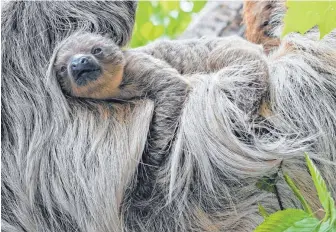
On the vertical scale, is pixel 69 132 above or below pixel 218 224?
above

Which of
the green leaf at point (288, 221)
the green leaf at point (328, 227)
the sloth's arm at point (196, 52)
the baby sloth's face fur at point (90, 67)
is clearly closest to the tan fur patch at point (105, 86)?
the baby sloth's face fur at point (90, 67)

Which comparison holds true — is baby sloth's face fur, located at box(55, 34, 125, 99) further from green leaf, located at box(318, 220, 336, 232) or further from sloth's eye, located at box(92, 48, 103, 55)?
green leaf, located at box(318, 220, 336, 232)

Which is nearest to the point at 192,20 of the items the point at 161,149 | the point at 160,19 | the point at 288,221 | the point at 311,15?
the point at 160,19

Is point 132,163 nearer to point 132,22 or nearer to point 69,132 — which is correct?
point 69,132

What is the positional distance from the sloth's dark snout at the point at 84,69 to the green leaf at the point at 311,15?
1315 mm

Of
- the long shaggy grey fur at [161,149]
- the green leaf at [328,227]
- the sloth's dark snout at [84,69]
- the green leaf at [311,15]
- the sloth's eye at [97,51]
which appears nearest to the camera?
the green leaf at [328,227]

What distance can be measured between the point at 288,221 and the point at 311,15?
3.31 ft

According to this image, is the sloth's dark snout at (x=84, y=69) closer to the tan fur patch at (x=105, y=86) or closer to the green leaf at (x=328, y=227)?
the tan fur patch at (x=105, y=86)

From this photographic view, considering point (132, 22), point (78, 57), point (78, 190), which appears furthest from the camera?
point (132, 22)

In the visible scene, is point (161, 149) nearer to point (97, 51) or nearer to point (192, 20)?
point (97, 51)

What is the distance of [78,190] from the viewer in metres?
3.47

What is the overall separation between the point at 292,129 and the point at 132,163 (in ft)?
3.08

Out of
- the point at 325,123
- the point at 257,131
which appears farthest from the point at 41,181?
the point at 325,123

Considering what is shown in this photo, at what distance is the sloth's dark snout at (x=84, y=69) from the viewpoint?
366cm
